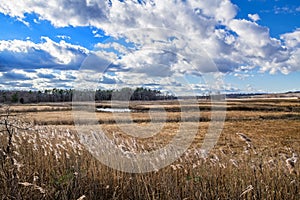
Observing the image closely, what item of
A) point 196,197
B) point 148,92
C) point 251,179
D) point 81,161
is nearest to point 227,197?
point 196,197

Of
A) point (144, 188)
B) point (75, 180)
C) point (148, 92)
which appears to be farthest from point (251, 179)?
point (148, 92)

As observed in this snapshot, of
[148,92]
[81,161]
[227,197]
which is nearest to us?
[227,197]

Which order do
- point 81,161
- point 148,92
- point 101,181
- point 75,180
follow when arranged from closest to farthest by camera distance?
point 75,180
point 101,181
point 81,161
point 148,92

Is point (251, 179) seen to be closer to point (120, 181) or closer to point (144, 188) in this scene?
point (144, 188)

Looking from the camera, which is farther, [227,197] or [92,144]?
[92,144]

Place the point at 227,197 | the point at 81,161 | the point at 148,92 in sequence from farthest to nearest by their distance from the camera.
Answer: the point at 148,92 < the point at 81,161 < the point at 227,197

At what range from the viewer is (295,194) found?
16.1 feet

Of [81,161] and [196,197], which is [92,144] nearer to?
→ [81,161]

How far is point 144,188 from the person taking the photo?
17.2 ft

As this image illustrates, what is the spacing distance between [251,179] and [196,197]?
1143 millimetres

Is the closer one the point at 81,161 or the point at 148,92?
the point at 81,161

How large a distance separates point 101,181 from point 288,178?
3188 mm

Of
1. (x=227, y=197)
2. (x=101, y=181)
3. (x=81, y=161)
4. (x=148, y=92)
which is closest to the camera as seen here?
(x=227, y=197)

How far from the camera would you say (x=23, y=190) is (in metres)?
4.93
